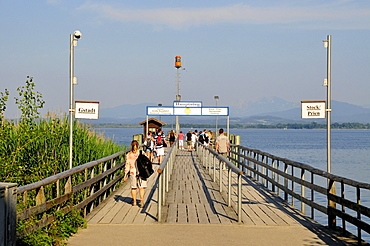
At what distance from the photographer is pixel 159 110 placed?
138 ft

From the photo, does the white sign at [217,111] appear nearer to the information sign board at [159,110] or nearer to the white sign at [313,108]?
the information sign board at [159,110]

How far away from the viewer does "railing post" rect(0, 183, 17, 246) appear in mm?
5504

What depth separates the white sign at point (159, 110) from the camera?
40.9 m

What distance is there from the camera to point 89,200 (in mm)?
10367

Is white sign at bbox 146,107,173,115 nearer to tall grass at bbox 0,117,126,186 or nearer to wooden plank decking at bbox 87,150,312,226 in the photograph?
wooden plank decking at bbox 87,150,312,226

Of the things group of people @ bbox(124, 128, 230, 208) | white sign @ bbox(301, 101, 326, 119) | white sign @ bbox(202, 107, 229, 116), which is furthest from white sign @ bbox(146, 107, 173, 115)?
white sign @ bbox(301, 101, 326, 119)

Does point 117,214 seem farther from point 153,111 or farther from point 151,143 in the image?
point 153,111

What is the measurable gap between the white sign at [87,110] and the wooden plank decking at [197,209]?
6.63ft

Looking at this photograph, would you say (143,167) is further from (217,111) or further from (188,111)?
(188,111)

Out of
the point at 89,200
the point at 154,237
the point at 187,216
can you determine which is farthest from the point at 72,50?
the point at 154,237

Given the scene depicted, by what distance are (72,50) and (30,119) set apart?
241 cm

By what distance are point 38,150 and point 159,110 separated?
30346 millimetres

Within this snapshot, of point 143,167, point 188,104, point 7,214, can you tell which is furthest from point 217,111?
point 7,214

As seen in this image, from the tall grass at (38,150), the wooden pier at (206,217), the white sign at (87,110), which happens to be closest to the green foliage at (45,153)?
the tall grass at (38,150)
